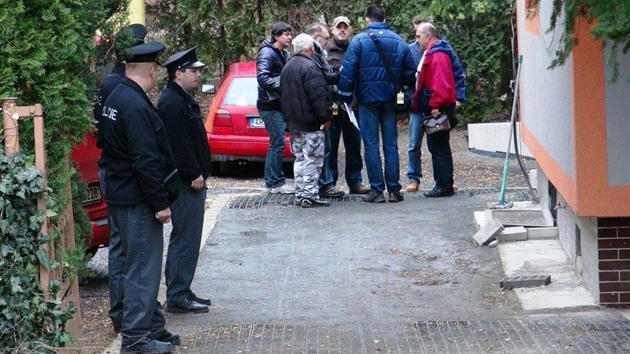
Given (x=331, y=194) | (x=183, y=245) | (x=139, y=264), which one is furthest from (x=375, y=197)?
(x=139, y=264)

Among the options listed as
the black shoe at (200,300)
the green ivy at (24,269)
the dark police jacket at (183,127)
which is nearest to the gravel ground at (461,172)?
the black shoe at (200,300)

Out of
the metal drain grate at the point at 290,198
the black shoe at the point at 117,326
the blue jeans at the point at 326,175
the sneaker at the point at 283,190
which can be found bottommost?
the black shoe at the point at 117,326

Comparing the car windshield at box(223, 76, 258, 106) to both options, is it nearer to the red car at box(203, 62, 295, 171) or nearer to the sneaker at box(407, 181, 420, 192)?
the red car at box(203, 62, 295, 171)

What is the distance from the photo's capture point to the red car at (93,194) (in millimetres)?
8570

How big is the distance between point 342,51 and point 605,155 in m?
5.74

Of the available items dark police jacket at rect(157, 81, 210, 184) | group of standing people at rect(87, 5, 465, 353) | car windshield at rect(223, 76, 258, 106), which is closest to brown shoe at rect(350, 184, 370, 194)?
group of standing people at rect(87, 5, 465, 353)

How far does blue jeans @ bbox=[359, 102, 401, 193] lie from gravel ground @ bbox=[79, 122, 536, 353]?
1643 mm

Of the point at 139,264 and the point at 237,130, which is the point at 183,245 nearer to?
the point at 139,264

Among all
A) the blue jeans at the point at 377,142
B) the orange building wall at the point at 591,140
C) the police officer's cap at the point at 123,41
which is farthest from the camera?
the blue jeans at the point at 377,142

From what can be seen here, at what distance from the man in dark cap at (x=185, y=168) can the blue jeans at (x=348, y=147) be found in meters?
4.70

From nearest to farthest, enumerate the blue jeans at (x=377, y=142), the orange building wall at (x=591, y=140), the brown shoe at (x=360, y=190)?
1. the orange building wall at (x=591, y=140)
2. the blue jeans at (x=377, y=142)
3. the brown shoe at (x=360, y=190)

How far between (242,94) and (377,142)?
3269mm

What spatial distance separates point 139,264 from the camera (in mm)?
6426

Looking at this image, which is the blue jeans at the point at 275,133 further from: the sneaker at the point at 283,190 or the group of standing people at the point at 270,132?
the sneaker at the point at 283,190
